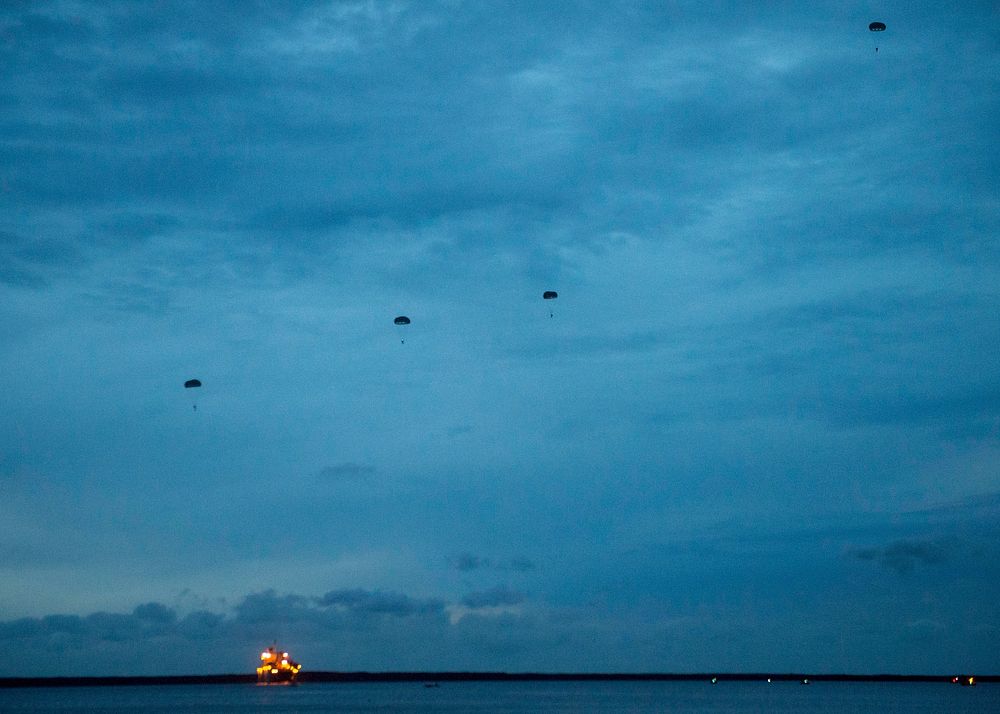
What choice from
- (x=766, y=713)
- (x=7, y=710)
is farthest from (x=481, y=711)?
(x=7, y=710)

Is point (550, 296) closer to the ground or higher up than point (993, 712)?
higher up

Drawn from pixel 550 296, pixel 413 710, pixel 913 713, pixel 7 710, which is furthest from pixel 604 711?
pixel 550 296

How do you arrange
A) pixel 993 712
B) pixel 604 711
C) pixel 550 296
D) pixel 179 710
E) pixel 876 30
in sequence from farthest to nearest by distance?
1. pixel 179 710
2. pixel 604 711
3. pixel 993 712
4. pixel 550 296
5. pixel 876 30

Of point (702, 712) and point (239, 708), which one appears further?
point (239, 708)

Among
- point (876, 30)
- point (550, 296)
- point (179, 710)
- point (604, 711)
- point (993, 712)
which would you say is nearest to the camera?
point (876, 30)

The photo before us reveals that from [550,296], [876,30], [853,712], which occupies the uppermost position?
[876,30]

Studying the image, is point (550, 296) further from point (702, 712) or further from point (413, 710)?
point (413, 710)

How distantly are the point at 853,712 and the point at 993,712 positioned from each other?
2088 cm

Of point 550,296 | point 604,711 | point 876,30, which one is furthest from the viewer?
point 604,711

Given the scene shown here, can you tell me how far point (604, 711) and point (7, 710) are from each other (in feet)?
304

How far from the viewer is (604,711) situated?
166m

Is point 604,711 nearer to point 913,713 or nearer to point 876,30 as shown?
point 913,713

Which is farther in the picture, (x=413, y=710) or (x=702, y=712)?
(x=413, y=710)

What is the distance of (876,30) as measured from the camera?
65500mm
